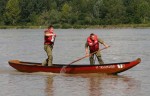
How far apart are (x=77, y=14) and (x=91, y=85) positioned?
445 ft

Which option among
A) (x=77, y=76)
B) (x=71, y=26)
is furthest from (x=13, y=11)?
(x=77, y=76)

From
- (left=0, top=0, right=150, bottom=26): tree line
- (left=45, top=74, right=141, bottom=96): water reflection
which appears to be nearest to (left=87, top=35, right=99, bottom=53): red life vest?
(left=45, top=74, right=141, bottom=96): water reflection

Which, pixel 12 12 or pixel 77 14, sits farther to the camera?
pixel 12 12

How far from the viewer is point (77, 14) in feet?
514

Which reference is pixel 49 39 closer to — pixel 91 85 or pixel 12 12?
pixel 91 85

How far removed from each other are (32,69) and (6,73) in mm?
1594

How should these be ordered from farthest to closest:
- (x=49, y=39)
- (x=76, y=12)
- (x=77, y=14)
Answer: (x=76, y=12) < (x=77, y=14) < (x=49, y=39)

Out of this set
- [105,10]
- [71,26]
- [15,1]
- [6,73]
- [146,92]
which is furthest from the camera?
[15,1]

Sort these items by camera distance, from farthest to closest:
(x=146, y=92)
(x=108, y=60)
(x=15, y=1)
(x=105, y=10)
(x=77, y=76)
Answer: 1. (x=15, y=1)
2. (x=105, y=10)
3. (x=108, y=60)
4. (x=77, y=76)
5. (x=146, y=92)

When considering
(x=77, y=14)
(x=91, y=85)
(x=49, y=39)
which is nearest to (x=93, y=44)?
(x=49, y=39)

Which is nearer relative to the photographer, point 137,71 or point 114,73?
point 114,73

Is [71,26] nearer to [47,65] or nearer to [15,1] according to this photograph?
[15,1]

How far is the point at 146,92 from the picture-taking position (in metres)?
19.4

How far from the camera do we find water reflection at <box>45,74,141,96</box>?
1931cm
